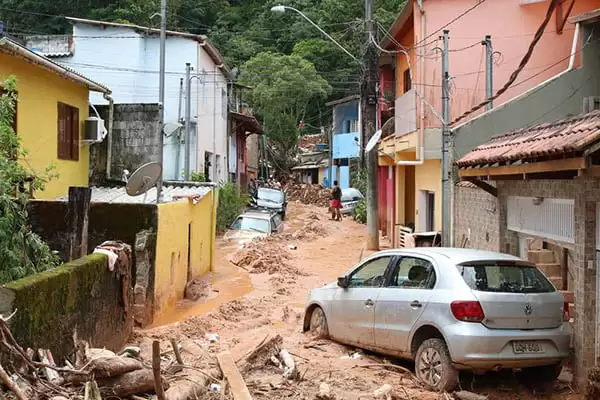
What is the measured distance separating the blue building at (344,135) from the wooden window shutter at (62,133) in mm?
32142

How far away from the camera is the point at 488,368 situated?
6875 mm

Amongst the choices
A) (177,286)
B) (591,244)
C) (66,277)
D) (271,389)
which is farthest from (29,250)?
(591,244)

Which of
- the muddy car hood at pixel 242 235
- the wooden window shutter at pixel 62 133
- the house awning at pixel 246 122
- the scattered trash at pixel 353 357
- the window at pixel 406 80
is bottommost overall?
the scattered trash at pixel 353 357

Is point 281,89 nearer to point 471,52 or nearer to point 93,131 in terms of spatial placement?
point 93,131

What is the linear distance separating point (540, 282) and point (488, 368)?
1241mm

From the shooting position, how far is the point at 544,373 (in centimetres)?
735

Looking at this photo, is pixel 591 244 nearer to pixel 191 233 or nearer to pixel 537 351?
pixel 537 351

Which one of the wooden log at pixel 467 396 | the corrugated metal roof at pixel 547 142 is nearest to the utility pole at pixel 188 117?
the corrugated metal roof at pixel 547 142

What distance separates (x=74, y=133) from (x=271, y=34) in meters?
35.3

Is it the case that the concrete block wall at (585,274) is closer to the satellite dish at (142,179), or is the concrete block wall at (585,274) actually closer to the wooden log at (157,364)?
the wooden log at (157,364)

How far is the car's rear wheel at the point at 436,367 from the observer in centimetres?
700

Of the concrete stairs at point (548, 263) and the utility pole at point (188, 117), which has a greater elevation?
the utility pole at point (188, 117)

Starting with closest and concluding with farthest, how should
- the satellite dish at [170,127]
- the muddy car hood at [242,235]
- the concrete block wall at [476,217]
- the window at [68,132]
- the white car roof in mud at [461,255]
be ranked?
the white car roof in mud at [461,255]
the concrete block wall at [476,217]
the window at [68,132]
the satellite dish at [170,127]
the muddy car hood at [242,235]

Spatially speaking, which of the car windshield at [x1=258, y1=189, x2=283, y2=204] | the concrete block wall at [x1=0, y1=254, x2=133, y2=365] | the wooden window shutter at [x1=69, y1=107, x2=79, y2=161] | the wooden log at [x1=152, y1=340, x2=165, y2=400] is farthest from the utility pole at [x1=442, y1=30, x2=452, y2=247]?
the car windshield at [x1=258, y1=189, x2=283, y2=204]
